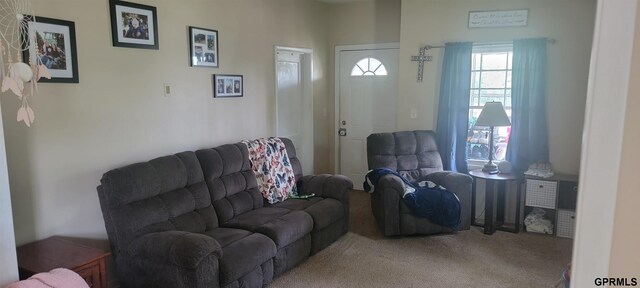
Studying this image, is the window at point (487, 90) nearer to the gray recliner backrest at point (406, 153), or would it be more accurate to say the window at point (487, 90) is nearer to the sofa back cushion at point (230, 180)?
the gray recliner backrest at point (406, 153)

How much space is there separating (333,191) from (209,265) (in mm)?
1776

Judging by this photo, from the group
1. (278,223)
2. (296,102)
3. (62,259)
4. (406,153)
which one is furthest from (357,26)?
(62,259)

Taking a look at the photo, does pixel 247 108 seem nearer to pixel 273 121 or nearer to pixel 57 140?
pixel 273 121

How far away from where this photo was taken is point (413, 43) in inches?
193

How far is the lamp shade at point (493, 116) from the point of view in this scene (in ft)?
13.8

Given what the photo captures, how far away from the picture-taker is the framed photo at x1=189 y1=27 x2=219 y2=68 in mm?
3719

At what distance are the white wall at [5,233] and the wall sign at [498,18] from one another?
4255mm

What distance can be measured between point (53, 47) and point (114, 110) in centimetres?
57

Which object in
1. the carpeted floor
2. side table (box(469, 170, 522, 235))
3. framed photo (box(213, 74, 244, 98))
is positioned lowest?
the carpeted floor

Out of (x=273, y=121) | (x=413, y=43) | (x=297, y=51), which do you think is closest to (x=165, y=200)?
(x=273, y=121)

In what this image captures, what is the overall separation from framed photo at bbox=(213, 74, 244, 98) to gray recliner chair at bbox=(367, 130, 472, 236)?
1494 mm

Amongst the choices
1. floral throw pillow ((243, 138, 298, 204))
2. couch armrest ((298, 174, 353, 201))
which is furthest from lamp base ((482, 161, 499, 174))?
floral throw pillow ((243, 138, 298, 204))

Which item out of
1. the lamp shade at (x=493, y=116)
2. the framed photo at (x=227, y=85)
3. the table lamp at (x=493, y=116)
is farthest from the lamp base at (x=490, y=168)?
the framed photo at (x=227, y=85)

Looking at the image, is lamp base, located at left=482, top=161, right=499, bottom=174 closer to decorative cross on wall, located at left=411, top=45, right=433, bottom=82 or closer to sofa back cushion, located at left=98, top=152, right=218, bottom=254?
decorative cross on wall, located at left=411, top=45, right=433, bottom=82
